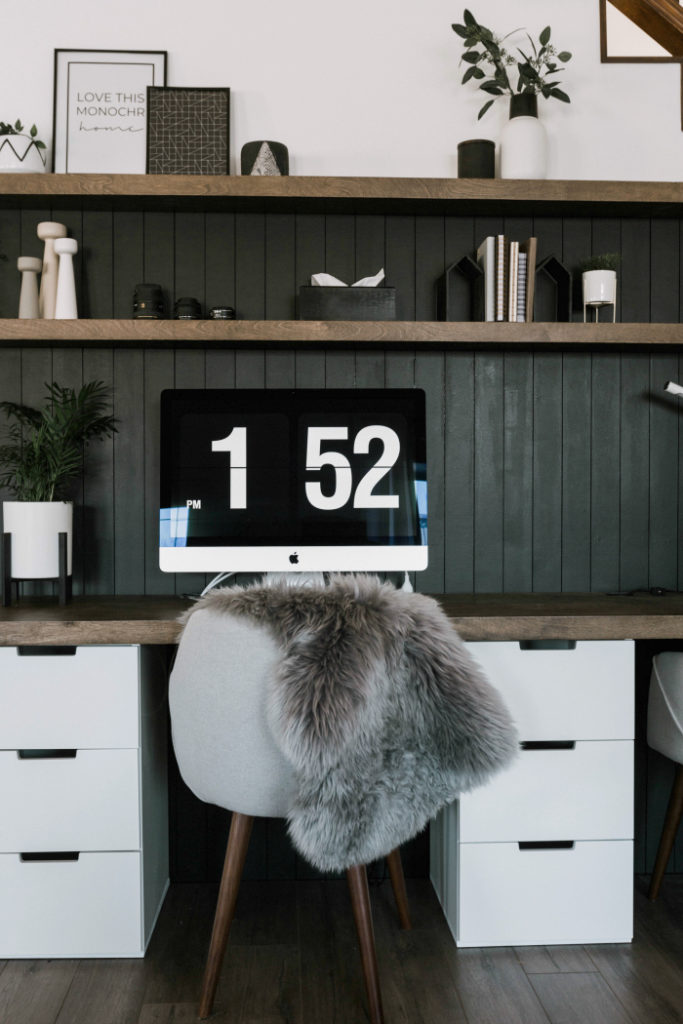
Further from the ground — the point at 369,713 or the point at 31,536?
the point at 31,536

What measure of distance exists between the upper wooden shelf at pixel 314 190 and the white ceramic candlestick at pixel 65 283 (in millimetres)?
127

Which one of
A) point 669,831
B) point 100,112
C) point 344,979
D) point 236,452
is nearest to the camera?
point 344,979

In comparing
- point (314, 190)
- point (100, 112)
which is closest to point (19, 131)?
point (100, 112)

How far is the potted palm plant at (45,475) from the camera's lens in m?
2.14

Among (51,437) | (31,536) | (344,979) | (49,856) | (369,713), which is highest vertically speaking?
(51,437)

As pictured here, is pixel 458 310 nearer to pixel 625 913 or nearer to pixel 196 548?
pixel 196 548

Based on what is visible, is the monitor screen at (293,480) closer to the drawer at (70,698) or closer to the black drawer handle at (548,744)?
the drawer at (70,698)

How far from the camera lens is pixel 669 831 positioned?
217cm

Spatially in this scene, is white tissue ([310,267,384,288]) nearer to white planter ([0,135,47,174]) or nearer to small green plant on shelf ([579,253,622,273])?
small green plant on shelf ([579,253,622,273])

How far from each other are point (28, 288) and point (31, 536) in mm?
709

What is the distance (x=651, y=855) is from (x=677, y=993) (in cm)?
71

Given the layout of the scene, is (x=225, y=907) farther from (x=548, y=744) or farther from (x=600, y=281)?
(x=600, y=281)

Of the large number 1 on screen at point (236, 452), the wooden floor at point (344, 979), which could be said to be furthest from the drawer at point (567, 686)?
the large number 1 on screen at point (236, 452)

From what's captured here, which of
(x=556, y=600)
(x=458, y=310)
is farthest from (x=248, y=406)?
(x=556, y=600)
